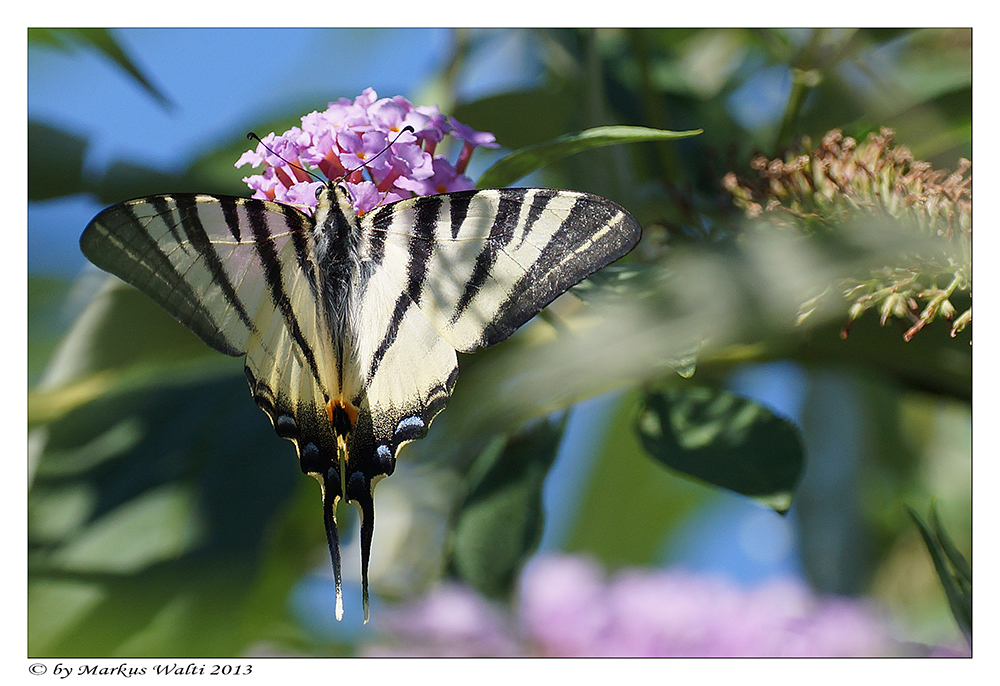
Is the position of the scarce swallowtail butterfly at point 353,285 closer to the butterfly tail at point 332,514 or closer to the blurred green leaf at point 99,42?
the butterfly tail at point 332,514

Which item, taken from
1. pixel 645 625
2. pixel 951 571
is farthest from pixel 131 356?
pixel 951 571

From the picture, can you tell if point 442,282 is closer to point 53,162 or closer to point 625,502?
point 53,162

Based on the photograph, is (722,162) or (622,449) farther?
(622,449)

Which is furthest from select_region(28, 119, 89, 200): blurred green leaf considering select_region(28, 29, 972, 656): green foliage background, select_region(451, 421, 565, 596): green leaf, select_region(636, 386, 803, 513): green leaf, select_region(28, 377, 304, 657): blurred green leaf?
select_region(636, 386, 803, 513): green leaf

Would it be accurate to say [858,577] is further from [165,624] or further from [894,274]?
[165,624]

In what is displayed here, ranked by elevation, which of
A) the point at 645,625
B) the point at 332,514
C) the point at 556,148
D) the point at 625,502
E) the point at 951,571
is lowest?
the point at 625,502

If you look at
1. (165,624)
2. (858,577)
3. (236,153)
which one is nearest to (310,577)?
(165,624)
